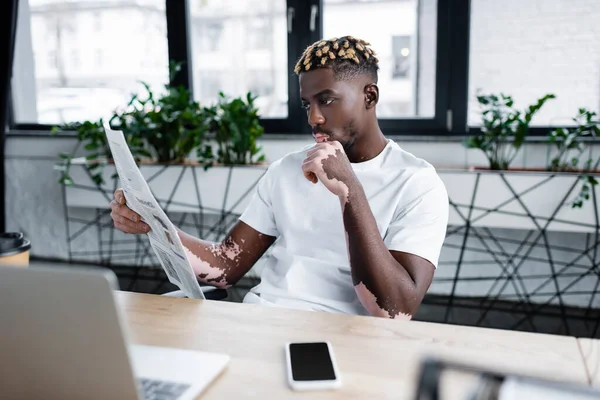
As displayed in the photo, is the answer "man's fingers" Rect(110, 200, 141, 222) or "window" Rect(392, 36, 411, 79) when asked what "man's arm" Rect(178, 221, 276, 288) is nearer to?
"man's fingers" Rect(110, 200, 141, 222)

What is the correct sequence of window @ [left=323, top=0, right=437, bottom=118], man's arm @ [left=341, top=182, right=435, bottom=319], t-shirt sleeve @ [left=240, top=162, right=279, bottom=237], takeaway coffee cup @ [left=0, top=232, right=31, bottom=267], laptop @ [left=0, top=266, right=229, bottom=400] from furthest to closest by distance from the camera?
window @ [left=323, top=0, right=437, bottom=118] → t-shirt sleeve @ [left=240, top=162, right=279, bottom=237] → man's arm @ [left=341, top=182, right=435, bottom=319] → takeaway coffee cup @ [left=0, top=232, right=31, bottom=267] → laptop @ [left=0, top=266, right=229, bottom=400]

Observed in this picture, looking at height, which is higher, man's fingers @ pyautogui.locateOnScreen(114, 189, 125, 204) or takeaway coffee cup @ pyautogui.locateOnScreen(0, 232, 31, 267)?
man's fingers @ pyautogui.locateOnScreen(114, 189, 125, 204)

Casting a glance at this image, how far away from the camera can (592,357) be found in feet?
2.55

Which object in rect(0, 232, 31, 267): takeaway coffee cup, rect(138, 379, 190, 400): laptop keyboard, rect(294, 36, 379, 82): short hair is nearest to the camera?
rect(138, 379, 190, 400): laptop keyboard

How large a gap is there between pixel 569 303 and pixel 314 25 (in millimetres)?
1942

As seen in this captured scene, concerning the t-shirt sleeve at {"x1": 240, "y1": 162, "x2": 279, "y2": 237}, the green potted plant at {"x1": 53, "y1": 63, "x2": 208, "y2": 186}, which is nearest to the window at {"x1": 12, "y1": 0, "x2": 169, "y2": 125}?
the green potted plant at {"x1": 53, "y1": 63, "x2": 208, "y2": 186}

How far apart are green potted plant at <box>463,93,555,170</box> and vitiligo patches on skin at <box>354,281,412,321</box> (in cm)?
155

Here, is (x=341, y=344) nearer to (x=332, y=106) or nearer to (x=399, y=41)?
(x=332, y=106)

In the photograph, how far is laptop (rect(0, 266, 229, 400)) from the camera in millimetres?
481

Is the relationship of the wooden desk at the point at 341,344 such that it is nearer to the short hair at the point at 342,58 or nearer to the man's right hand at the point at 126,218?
the man's right hand at the point at 126,218

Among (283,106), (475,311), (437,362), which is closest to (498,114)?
(475,311)

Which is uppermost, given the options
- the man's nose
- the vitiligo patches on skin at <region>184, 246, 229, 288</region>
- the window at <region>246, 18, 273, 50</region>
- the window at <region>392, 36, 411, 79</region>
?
the window at <region>246, 18, 273, 50</region>

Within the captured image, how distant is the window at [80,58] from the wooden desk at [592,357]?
9.60ft

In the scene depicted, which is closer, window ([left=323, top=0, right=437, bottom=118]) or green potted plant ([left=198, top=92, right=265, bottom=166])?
green potted plant ([left=198, top=92, right=265, bottom=166])
